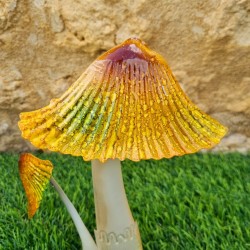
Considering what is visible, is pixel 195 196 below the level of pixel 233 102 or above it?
below

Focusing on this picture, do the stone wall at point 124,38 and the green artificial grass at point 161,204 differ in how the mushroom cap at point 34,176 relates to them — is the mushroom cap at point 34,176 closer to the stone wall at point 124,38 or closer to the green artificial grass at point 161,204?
the green artificial grass at point 161,204

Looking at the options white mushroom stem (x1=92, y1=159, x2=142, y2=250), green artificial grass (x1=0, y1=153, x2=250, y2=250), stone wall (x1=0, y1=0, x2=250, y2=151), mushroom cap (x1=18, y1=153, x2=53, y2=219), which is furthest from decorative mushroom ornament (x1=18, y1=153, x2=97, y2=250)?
stone wall (x1=0, y1=0, x2=250, y2=151)

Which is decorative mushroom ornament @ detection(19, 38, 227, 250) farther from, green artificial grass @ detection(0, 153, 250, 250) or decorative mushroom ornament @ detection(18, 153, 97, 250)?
green artificial grass @ detection(0, 153, 250, 250)

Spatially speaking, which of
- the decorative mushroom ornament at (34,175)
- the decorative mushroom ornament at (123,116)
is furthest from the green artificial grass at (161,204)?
the decorative mushroom ornament at (123,116)

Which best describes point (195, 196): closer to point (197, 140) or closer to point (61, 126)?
point (197, 140)

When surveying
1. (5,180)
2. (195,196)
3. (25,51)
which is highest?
(25,51)

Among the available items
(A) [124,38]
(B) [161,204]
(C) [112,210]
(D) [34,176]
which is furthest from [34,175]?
(A) [124,38]

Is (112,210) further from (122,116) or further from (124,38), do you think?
(124,38)

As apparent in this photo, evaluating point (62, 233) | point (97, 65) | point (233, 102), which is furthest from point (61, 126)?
point (233, 102)
